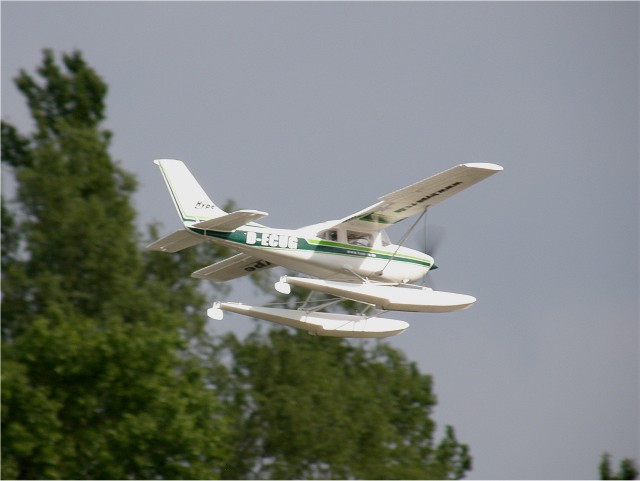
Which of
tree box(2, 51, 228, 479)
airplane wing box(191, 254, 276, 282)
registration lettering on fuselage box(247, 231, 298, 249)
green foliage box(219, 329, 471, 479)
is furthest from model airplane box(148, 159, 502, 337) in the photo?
green foliage box(219, 329, 471, 479)

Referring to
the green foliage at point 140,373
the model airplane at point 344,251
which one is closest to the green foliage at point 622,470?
the green foliage at point 140,373

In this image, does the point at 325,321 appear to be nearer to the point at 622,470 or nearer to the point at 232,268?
the point at 232,268

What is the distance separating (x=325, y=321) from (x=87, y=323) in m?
14.6

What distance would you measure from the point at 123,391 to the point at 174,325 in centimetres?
253

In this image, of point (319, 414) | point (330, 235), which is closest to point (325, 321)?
point (330, 235)

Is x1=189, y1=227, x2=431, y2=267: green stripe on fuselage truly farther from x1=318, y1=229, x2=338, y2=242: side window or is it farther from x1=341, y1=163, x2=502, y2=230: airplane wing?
x1=341, y1=163, x2=502, y2=230: airplane wing

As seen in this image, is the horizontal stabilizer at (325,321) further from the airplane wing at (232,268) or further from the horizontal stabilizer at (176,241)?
the airplane wing at (232,268)

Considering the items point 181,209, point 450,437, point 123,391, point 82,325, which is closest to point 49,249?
→ point 82,325

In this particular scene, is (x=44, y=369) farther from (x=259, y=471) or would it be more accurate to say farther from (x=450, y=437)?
(x=450, y=437)

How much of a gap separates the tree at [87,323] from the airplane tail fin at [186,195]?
39.7ft

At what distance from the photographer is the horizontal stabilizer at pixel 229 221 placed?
17.3 metres

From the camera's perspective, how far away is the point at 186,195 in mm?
18984

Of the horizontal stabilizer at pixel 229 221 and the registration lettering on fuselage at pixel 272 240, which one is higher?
the registration lettering on fuselage at pixel 272 240

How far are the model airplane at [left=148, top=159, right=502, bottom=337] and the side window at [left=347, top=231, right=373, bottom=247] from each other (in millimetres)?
16
